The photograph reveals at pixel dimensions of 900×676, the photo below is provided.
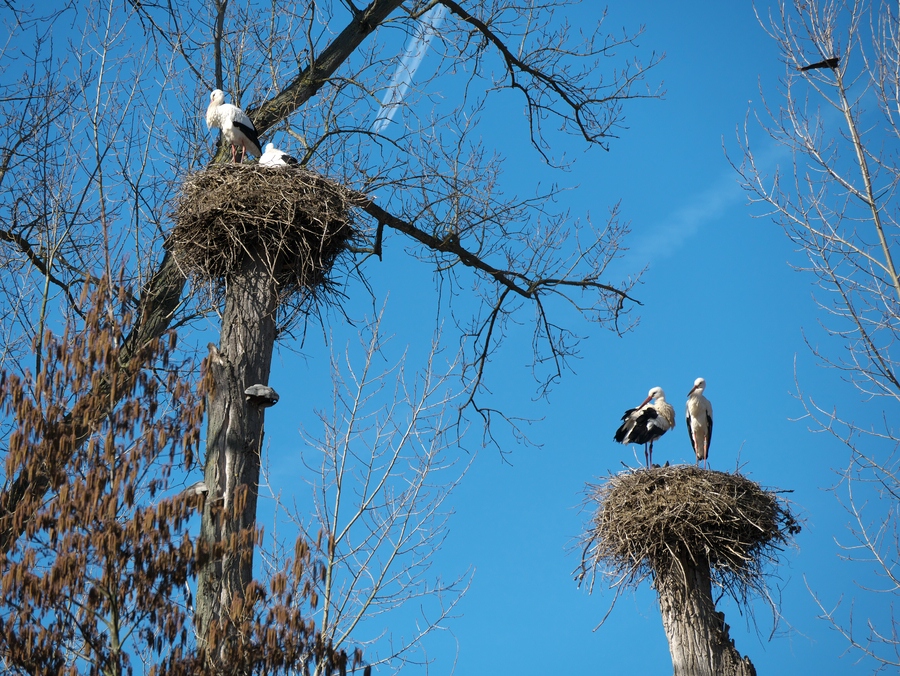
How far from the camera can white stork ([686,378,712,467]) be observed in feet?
39.7

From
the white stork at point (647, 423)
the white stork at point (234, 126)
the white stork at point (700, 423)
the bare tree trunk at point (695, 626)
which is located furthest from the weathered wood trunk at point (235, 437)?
the white stork at point (700, 423)

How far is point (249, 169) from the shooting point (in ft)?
22.7

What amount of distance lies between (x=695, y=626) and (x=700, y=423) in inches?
164

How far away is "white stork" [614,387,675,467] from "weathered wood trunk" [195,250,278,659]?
19.2 feet

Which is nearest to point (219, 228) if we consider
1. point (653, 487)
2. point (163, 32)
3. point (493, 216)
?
point (493, 216)

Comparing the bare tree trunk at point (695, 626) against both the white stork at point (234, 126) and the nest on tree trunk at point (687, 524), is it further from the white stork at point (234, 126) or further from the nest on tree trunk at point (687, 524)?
the white stork at point (234, 126)

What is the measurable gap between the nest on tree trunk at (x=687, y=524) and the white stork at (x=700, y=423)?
2.97 metres

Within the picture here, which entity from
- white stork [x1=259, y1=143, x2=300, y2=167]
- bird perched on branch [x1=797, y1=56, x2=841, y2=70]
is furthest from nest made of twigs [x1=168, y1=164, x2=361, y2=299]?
bird perched on branch [x1=797, y1=56, x2=841, y2=70]

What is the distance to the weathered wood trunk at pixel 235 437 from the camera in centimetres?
546

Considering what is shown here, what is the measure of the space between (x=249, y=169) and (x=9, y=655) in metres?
3.61

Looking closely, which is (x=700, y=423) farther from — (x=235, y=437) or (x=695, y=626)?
(x=235, y=437)

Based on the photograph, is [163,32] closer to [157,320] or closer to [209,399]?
[157,320]

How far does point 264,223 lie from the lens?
6.50m

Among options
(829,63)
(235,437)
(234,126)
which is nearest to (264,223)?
(235,437)
